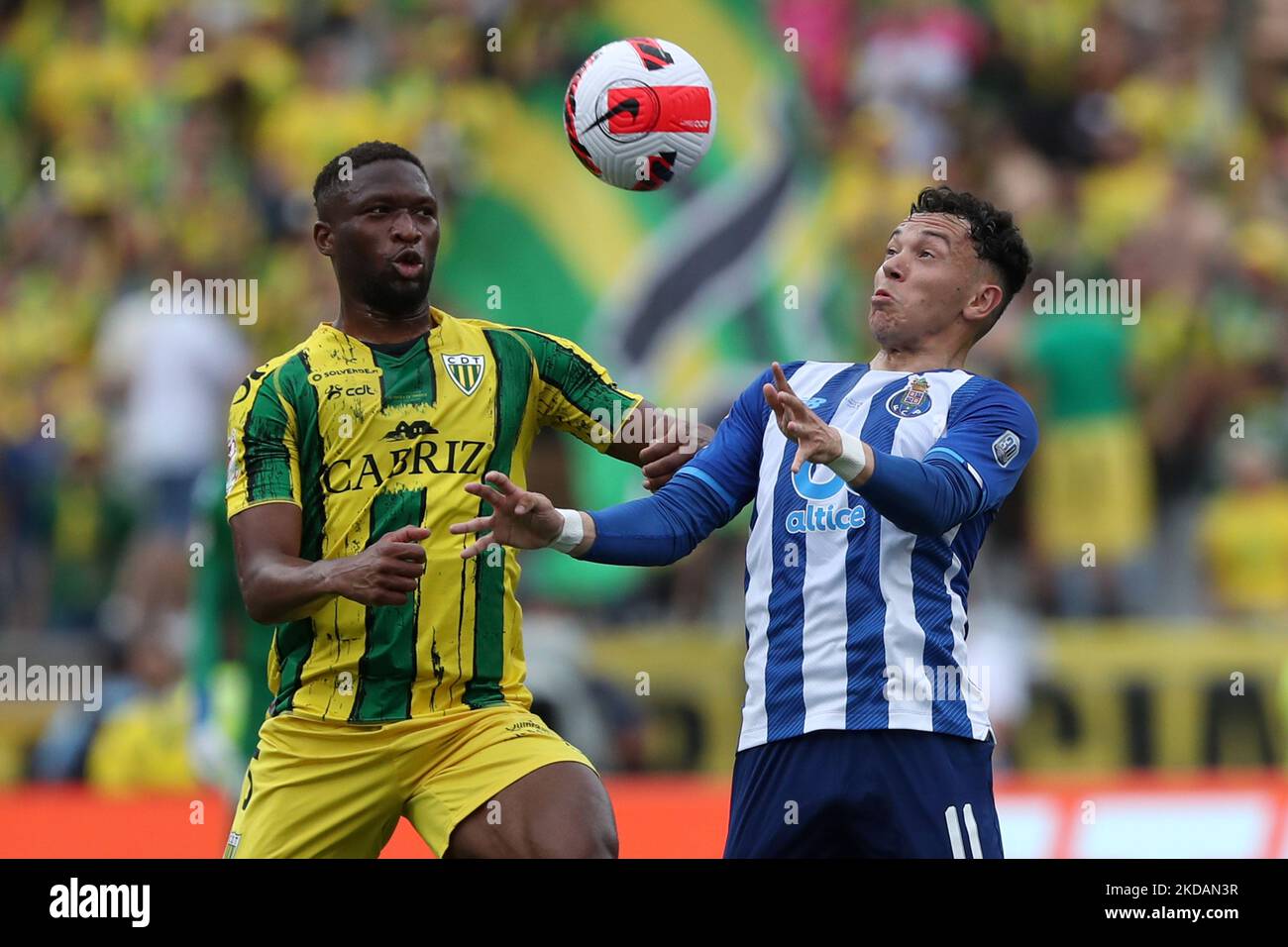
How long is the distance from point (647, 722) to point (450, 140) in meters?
4.27

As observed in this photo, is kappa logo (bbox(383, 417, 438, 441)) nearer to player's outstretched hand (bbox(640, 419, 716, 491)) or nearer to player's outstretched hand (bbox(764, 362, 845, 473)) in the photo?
player's outstretched hand (bbox(640, 419, 716, 491))

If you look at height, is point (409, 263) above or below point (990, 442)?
above

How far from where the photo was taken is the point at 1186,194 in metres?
12.6

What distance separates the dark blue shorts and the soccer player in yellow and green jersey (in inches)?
23.7

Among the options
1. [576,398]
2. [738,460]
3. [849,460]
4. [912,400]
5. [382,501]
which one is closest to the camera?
[849,460]

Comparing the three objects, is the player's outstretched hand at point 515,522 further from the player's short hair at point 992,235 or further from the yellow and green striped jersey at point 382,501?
the player's short hair at point 992,235

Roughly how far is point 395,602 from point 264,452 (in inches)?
25.9

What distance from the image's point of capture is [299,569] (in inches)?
217

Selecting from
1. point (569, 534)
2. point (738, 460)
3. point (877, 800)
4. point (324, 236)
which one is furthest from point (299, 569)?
point (877, 800)

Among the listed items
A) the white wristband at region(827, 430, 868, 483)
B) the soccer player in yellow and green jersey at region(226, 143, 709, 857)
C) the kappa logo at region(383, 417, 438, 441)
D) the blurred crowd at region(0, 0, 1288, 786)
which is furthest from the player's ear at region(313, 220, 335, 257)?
the blurred crowd at region(0, 0, 1288, 786)

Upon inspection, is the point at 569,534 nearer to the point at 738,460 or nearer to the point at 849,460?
the point at 738,460

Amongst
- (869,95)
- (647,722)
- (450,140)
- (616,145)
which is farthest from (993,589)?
(616,145)

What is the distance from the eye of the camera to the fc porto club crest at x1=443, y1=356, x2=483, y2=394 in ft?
19.3
